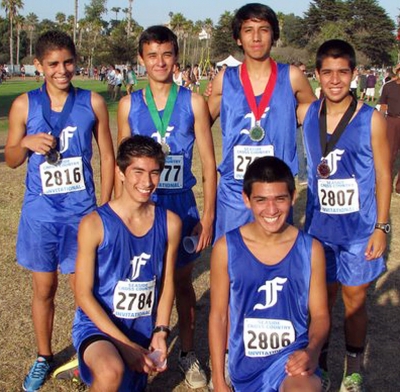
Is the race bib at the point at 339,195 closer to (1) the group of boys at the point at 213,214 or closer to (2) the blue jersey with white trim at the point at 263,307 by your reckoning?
(1) the group of boys at the point at 213,214

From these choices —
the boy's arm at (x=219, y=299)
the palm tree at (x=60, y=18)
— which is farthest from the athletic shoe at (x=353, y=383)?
the palm tree at (x=60, y=18)

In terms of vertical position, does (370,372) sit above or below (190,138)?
below

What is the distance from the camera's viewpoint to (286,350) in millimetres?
2943

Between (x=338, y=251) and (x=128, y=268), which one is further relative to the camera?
(x=338, y=251)

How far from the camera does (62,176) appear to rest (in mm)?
3627

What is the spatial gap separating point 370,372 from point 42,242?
2460 millimetres

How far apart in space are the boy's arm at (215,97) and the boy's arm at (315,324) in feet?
4.48

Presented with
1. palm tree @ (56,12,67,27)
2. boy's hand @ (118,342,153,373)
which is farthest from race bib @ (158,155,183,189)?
palm tree @ (56,12,67,27)

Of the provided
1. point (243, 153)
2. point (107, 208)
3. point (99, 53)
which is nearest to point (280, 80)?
point (243, 153)

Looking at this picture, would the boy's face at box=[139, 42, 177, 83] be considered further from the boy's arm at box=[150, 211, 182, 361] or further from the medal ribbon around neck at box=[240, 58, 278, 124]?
the boy's arm at box=[150, 211, 182, 361]

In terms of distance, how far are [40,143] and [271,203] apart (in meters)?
1.43

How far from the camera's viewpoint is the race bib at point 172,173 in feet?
12.4

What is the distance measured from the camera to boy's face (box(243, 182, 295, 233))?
3.00m

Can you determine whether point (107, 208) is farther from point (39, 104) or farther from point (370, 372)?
point (370, 372)
